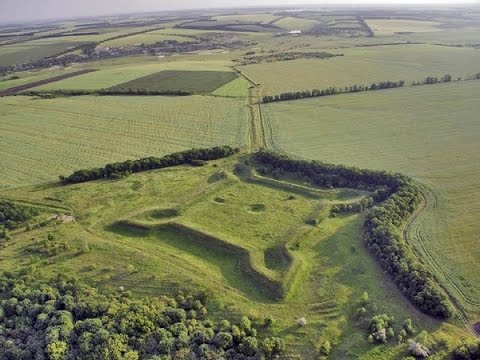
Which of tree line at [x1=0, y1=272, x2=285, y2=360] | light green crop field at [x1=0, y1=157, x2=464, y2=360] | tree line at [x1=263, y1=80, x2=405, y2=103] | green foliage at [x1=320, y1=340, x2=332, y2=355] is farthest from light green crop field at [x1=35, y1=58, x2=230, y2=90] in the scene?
green foliage at [x1=320, y1=340, x2=332, y2=355]

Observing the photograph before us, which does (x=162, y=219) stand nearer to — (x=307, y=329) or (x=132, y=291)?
(x=132, y=291)

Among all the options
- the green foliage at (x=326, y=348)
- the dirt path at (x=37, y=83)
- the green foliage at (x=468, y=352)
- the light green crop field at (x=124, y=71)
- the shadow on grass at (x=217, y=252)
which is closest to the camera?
the green foliage at (x=468, y=352)

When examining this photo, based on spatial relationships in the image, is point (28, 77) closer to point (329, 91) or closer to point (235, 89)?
point (235, 89)

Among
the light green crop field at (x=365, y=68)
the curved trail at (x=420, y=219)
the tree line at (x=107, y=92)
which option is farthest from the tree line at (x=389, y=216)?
the tree line at (x=107, y=92)

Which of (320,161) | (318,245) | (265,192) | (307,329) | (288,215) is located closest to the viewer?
(307,329)

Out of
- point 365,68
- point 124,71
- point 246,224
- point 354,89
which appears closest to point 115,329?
point 246,224

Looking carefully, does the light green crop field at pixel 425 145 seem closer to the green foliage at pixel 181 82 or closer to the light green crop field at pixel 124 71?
the green foliage at pixel 181 82

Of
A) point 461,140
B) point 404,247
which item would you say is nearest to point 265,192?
point 404,247
